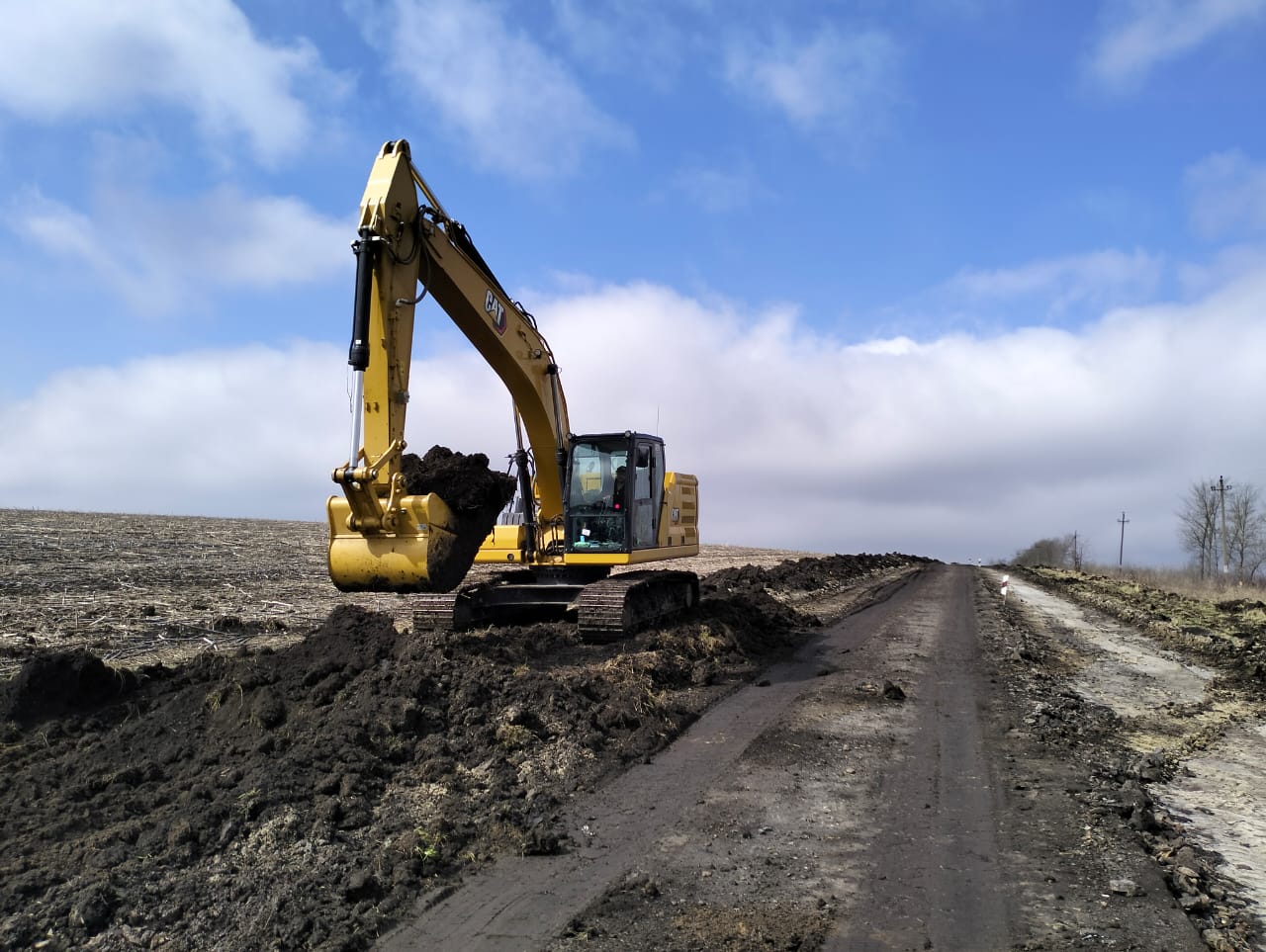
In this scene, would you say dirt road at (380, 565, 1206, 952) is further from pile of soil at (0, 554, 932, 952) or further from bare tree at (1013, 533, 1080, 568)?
bare tree at (1013, 533, 1080, 568)

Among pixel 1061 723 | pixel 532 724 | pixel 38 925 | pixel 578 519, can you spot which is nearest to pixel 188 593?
pixel 578 519

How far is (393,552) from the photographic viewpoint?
8500mm

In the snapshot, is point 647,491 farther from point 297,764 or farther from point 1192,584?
point 1192,584

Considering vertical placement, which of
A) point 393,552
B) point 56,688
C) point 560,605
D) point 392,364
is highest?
point 392,364

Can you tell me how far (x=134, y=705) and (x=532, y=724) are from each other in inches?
131

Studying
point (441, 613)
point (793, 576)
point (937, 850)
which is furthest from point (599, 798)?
point (793, 576)

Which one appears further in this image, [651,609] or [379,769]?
[651,609]

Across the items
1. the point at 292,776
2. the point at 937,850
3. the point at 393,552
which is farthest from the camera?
the point at 393,552

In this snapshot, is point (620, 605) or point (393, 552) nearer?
point (393, 552)

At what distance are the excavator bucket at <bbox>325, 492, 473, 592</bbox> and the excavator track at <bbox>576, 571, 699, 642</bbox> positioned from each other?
3205mm

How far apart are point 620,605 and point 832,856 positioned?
6.15 meters

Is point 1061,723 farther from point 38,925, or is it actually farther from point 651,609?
point 38,925

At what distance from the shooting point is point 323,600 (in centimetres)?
1708

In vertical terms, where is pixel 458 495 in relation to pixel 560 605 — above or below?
above
